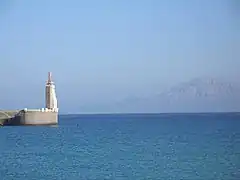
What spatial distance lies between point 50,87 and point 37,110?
194 cm

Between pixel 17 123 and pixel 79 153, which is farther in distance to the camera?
pixel 17 123

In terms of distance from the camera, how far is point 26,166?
1512 centimetres

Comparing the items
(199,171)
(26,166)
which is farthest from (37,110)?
(199,171)

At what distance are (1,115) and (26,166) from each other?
26228mm

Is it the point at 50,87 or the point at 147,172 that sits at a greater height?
the point at 50,87

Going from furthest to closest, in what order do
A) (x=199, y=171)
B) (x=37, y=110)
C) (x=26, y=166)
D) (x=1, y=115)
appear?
(x=1, y=115) < (x=37, y=110) < (x=26, y=166) < (x=199, y=171)

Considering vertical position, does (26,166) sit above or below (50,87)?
below

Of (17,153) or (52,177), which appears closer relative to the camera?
(52,177)

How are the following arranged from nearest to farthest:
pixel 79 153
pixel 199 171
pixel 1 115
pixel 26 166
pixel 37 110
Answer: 1. pixel 199 171
2. pixel 26 166
3. pixel 79 153
4. pixel 37 110
5. pixel 1 115

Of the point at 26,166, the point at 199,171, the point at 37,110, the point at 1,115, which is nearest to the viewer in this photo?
the point at 199,171

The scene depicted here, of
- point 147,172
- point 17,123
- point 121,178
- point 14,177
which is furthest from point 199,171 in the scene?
point 17,123

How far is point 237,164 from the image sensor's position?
15.5 meters

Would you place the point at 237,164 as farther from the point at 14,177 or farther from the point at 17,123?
the point at 17,123

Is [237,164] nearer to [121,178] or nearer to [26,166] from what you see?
[121,178]
